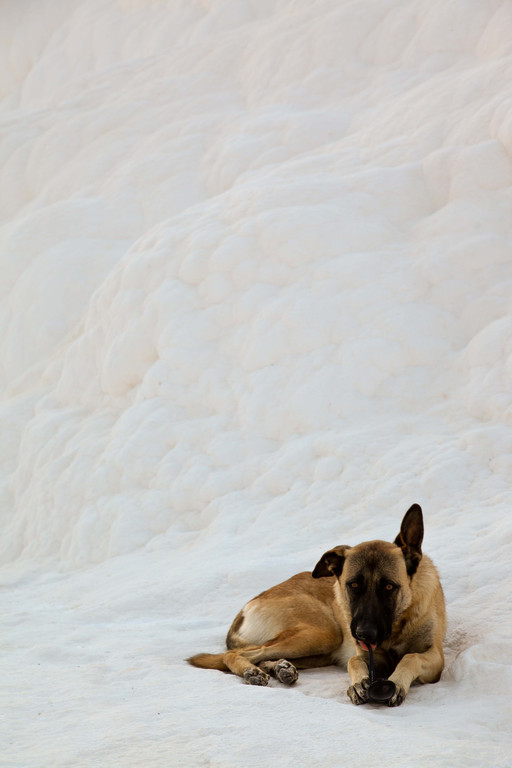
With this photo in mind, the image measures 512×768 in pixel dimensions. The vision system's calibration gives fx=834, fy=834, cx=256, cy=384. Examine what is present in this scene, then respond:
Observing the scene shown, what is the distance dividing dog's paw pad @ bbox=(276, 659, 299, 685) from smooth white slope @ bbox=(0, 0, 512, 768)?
0.09 metres

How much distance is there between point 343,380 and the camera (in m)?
8.36

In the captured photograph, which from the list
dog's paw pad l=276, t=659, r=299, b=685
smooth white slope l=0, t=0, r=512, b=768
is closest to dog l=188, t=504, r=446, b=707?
dog's paw pad l=276, t=659, r=299, b=685

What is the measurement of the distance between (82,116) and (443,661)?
539 inches

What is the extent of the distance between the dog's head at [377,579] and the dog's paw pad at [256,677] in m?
0.48

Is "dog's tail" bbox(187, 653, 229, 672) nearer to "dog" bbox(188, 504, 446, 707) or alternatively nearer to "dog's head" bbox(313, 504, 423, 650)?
"dog" bbox(188, 504, 446, 707)

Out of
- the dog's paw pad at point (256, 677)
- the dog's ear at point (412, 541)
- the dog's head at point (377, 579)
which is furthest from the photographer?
the dog's ear at point (412, 541)

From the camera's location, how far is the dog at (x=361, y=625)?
12.8 ft

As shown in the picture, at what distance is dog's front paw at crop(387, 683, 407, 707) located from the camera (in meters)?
3.63

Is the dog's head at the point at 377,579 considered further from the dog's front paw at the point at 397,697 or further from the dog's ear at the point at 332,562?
the dog's front paw at the point at 397,697

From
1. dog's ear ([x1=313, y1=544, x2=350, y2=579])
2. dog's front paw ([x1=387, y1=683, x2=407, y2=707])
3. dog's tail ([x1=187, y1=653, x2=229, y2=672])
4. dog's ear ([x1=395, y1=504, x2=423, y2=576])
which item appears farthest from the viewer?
dog's tail ([x1=187, y1=653, x2=229, y2=672])

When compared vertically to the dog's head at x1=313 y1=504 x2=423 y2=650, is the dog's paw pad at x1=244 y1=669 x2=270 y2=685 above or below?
Answer: below

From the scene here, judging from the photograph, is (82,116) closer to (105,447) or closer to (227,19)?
(227,19)

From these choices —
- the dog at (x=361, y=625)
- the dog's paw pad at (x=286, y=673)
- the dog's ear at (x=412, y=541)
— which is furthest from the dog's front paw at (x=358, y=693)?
the dog's ear at (x=412, y=541)

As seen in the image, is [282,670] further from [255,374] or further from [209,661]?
[255,374]
